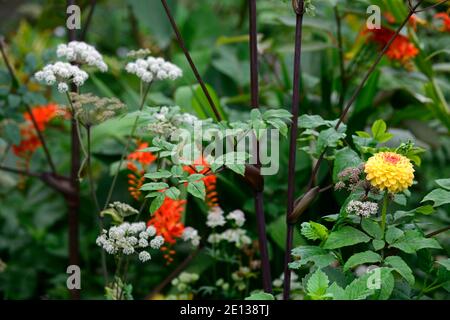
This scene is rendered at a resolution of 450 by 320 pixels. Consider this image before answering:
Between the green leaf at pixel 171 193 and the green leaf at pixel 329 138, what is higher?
the green leaf at pixel 329 138

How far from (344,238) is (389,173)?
13 cm

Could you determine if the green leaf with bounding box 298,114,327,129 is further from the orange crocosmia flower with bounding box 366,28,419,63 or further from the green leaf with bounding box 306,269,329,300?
the orange crocosmia flower with bounding box 366,28,419,63

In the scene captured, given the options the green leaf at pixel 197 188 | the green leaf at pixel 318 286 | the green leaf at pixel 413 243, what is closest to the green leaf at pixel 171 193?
the green leaf at pixel 197 188

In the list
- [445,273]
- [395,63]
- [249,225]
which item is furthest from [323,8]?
[445,273]

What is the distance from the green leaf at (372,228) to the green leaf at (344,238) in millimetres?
14

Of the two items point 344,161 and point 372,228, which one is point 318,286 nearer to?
point 372,228

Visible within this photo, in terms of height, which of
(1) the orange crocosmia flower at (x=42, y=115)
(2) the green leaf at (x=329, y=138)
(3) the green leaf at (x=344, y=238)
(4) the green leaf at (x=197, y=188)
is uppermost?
(1) the orange crocosmia flower at (x=42, y=115)

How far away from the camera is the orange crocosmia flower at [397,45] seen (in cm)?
182

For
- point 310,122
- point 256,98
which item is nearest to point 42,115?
point 256,98

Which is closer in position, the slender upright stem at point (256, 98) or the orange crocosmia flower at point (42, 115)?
the slender upright stem at point (256, 98)

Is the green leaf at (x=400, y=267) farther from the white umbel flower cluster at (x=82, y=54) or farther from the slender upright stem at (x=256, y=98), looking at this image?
the white umbel flower cluster at (x=82, y=54)

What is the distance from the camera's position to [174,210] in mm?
1427
